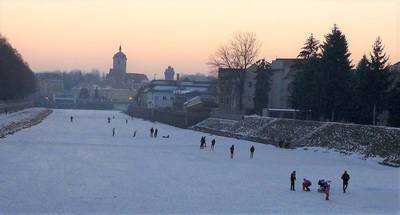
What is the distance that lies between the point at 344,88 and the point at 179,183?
3395 centimetres

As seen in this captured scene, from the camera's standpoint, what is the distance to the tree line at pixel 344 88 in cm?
5175

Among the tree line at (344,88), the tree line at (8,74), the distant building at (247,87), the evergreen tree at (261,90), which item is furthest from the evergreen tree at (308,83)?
the tree line at (8,74)

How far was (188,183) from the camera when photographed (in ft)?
83.0

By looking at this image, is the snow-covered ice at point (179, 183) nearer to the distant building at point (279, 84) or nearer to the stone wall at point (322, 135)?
the stone wall at point (322, 135)

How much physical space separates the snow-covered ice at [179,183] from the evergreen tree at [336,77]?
1540 cm

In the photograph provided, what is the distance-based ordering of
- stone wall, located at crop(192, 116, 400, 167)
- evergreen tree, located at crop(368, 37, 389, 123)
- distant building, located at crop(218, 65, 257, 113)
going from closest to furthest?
stone wall, located at crop(192, 116, 400, 167)
evergreen tree, located at crop(368, 37, 389, 123)
distant building, located at crop(218, 65, 257, 113)

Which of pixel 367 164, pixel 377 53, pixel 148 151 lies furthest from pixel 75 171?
pixel 377 53

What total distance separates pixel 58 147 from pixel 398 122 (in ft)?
91.1

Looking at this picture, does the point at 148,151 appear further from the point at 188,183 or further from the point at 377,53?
the point at 377,53

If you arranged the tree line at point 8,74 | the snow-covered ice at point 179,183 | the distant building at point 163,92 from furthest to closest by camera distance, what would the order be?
1. the distant building at point 163,92
2. the tree line at point 8,74
3. the snow-covered ice at point 179,183

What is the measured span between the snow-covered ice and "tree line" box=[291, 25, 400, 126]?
1293 cm

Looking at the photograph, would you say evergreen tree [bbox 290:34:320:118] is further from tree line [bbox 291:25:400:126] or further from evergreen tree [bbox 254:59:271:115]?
evergreen tree [bbox 254:59:271:115]

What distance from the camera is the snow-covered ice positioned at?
19641mm

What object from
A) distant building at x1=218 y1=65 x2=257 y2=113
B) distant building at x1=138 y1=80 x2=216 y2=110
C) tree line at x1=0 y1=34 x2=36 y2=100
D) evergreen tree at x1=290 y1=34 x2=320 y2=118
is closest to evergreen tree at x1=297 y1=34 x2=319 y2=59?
evergreen tree at x1=290 y1=34 x2=320 y2=118
